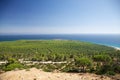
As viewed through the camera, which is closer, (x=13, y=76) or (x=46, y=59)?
(x=13, y=76)

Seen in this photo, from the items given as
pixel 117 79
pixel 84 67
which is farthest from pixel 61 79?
pixel 84 67

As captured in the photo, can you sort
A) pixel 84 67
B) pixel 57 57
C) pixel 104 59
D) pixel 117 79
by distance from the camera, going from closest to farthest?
pixel 117 79, pixel 84 67, pixel 104 59, pixel 57 57

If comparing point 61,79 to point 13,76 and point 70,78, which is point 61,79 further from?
point 13,76

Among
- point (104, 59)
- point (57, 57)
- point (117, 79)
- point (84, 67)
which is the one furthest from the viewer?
point (57, 57)

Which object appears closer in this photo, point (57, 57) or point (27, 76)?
point (27, 76)

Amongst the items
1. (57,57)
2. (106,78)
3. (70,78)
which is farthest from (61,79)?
(57,57)

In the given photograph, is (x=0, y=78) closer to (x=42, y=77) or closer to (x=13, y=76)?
(x=13, y=76)

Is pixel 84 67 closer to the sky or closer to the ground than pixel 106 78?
closer to the ground

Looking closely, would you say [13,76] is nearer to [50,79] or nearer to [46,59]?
[50,79]

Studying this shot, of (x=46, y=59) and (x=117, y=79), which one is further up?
(x=117, y=79)
